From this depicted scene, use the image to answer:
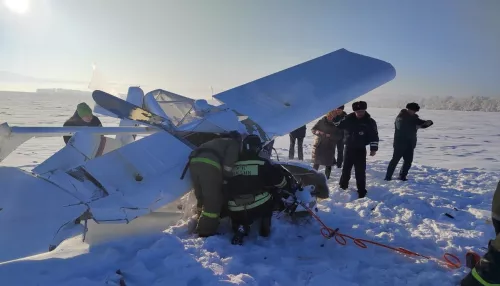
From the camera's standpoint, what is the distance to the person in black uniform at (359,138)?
6.26 metres

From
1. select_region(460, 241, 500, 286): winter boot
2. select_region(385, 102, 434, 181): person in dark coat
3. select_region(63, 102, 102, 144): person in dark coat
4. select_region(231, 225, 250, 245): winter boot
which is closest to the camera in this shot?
select_region(460, 241, 500, 286): winter boot

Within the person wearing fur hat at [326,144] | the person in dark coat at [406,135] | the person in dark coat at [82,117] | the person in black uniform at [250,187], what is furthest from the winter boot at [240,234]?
the person in dark coat at [406,135]

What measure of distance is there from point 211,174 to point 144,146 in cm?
98

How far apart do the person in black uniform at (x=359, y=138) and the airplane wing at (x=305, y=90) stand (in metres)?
0.52

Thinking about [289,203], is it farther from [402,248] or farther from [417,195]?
[417,195]

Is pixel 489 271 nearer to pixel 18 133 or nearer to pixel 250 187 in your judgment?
pixel 250 187

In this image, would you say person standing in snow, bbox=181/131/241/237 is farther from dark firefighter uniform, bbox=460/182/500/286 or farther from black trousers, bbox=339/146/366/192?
black trousers, bbox=339/146/366/192

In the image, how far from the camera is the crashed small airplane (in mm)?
3125

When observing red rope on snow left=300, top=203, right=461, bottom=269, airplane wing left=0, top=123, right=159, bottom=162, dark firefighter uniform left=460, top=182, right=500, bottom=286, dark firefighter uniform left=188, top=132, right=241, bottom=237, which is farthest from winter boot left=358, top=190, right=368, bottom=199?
airplane wing left=0, top=123, right=159, bottom=162

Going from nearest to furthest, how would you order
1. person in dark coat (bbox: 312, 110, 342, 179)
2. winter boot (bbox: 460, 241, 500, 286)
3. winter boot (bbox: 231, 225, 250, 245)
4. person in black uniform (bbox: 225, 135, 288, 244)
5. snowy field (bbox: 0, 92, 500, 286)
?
winter boot (bbox: 460, 241, 500, 286) → snowy field (bbox: 0, 92, 500, 286) → winter boot (bbox: 231, 225, 250, 245) → person in black uniform (bbox: 225, 135, 288, 244) → person in dark coat (bbox: 312, 110, 342, 179)

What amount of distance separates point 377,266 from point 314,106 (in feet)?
9.56

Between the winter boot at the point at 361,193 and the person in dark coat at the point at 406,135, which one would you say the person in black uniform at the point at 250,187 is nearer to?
the winter boot at the point at 361,193

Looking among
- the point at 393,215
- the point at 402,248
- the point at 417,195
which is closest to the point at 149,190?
the point at 402,248

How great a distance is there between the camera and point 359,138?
6.29 metres
